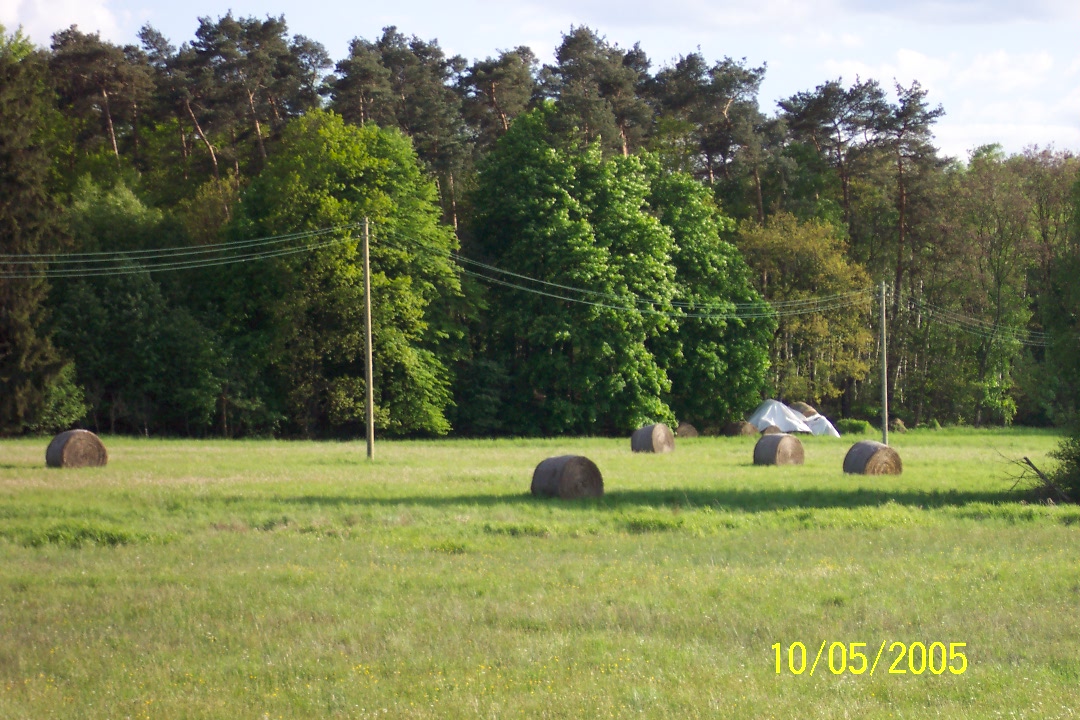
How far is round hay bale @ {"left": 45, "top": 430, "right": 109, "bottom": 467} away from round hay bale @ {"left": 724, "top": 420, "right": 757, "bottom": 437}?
34354 mm

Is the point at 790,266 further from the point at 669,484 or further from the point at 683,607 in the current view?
the point at 683,607

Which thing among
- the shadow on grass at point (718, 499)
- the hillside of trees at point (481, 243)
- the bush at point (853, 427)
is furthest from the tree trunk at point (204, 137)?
the bush at point (853, 427)

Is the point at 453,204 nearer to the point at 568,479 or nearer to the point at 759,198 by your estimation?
the point at 759,198

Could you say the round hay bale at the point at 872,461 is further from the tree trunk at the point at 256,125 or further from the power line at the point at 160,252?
the tree trunk at the point at 256,125

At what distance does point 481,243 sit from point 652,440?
21320mm

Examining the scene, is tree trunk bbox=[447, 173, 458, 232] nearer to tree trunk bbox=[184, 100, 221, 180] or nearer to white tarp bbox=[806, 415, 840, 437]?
tree trunk bbox=[184, 100, 221, 180]

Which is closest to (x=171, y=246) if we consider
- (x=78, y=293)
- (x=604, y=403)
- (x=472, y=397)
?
(x=78, y=293)

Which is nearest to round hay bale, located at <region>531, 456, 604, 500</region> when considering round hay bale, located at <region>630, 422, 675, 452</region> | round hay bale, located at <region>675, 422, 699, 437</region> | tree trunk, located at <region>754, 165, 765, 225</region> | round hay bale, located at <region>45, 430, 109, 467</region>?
round hay bale, located at <region>45, 430, 109, 467</region>

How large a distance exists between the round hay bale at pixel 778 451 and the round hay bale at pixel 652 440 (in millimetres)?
5710

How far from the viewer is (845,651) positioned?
9484 mm

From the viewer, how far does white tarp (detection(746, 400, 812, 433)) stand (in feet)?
185

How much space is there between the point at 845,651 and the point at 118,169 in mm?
53773

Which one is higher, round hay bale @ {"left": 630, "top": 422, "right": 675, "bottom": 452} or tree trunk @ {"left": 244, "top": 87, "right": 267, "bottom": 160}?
tree trunk @ {"left": 244, "top": 87, "right": 267, "bottom": 160}

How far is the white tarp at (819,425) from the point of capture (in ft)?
188
